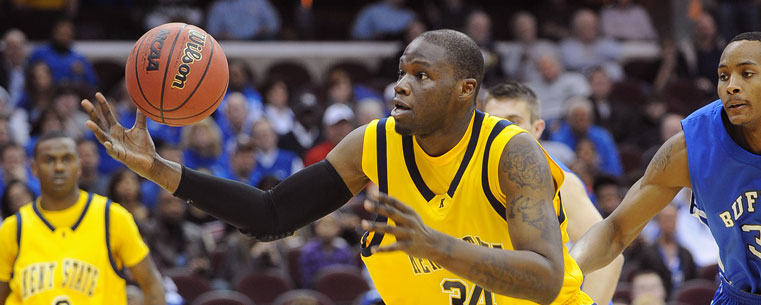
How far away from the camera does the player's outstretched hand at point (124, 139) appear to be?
336cm

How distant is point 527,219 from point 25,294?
3191 millimetres

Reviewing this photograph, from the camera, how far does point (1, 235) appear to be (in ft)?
17.4

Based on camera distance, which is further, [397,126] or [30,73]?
[30,73]

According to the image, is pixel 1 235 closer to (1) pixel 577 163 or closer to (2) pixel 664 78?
(1) pixel 577 163

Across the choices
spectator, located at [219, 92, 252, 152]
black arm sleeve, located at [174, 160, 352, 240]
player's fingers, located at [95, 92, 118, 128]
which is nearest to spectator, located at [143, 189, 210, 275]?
spectator, located at [219, 92, 252, 152]

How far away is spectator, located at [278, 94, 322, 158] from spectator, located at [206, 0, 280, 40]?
204cm

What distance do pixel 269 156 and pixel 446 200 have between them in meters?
6.52

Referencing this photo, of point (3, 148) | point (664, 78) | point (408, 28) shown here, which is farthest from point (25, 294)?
point (664, 78)

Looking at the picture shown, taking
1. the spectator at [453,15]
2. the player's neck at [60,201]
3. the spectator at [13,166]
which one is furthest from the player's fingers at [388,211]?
the spectator at [453,15]

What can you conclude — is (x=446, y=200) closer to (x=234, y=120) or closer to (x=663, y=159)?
(x=663, y=159)

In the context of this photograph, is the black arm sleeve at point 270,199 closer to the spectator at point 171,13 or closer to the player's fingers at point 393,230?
the player's fingers at point 393,230

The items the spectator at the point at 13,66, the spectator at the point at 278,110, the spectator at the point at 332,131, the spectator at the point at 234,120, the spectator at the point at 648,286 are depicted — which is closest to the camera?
the spectator at the point at 648,286

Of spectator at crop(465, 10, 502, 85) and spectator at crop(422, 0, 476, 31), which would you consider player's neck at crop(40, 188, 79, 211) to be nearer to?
spectator at crop(465, 10, 502, 85)

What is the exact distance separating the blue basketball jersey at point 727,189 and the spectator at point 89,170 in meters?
6.31
